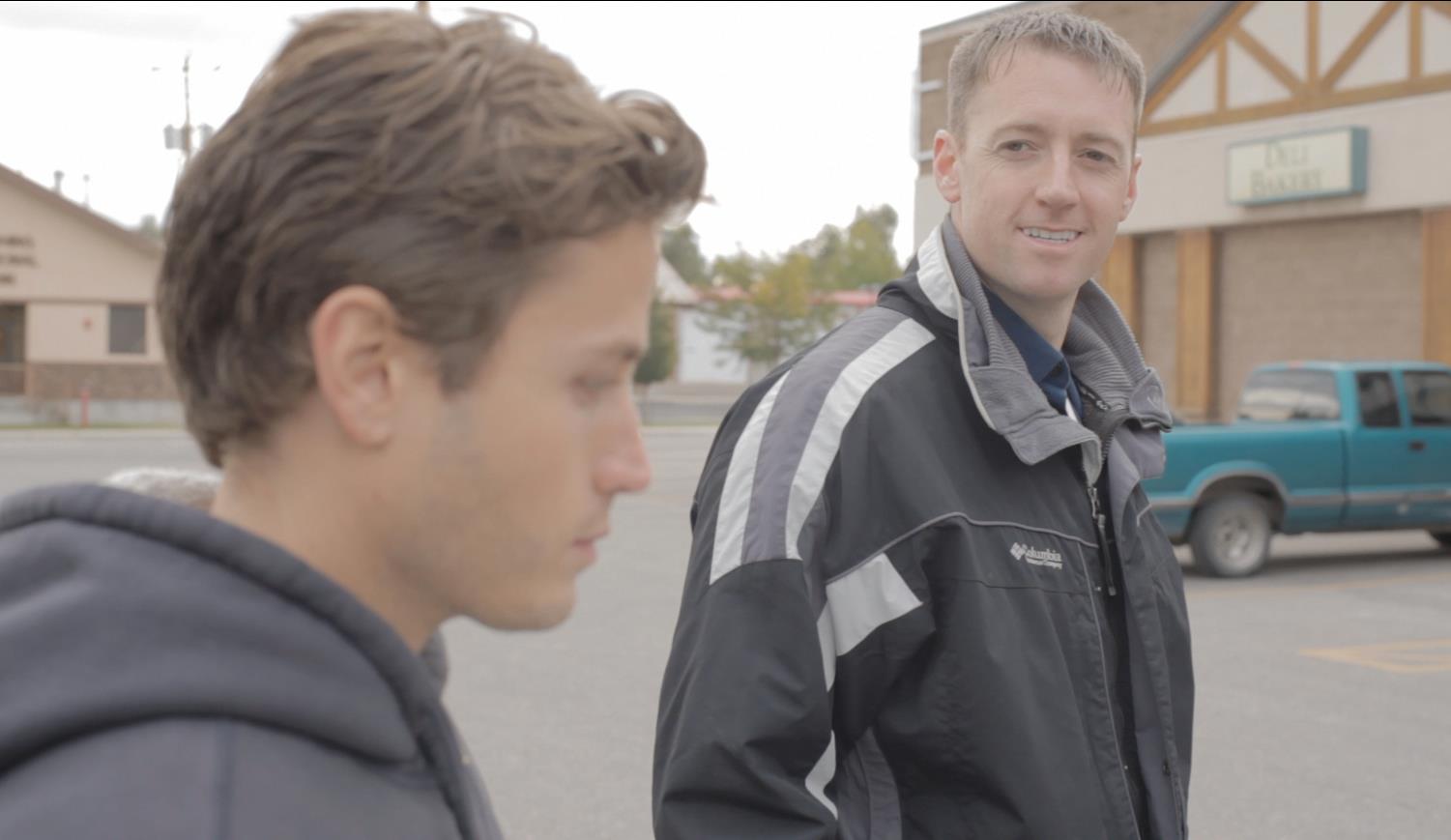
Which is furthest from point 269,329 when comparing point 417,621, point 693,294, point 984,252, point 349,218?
point 693,294

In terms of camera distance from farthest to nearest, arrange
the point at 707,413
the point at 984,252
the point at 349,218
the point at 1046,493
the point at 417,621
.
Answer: the point at 707,413
the point at 984,252
the point at 1046,493
the point at 417,621
the point at 349,218

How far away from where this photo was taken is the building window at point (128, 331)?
41.0 m

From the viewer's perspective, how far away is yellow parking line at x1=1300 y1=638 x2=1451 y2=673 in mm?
9125

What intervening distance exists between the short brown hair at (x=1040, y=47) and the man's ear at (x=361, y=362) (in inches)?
71.2

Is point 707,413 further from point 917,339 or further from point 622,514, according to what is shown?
point 917,339

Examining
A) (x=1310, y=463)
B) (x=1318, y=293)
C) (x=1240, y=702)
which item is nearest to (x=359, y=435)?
(x=1240, y=702)

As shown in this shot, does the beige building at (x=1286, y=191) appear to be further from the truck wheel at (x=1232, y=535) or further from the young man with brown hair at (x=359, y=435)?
the young man with brown hair at (x=359, y=435)

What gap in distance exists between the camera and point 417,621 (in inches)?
49.3

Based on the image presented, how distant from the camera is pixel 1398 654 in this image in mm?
9500

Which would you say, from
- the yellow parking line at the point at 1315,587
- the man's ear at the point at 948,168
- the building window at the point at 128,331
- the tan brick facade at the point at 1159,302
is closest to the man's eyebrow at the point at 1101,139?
the man's ear at the point at 948,168

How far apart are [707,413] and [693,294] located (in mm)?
20346

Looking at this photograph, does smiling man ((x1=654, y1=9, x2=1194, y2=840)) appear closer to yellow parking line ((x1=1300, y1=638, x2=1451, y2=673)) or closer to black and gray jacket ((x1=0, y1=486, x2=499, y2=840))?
black and gray jacket ((x1=0, y1=486, x2=499, y2=840))

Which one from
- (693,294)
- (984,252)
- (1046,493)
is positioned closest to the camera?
(1046,493)

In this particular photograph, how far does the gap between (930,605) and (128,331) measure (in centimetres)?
4222
